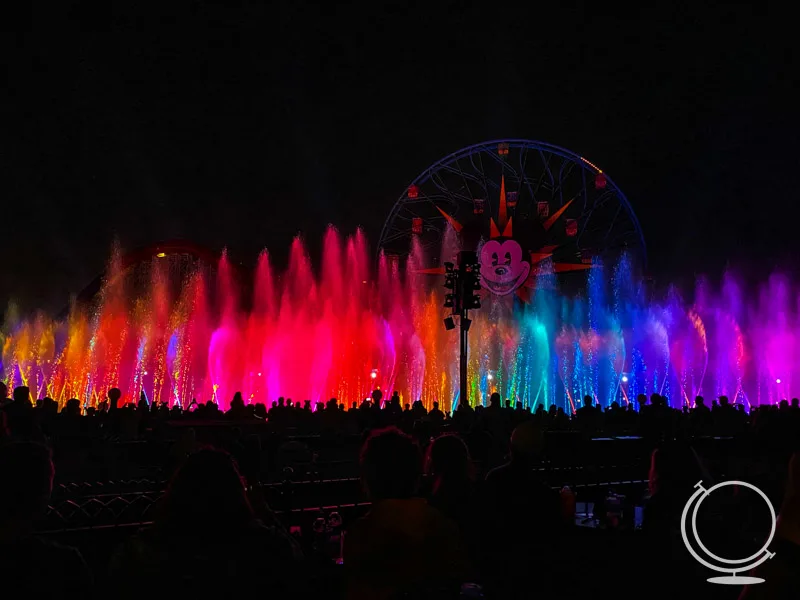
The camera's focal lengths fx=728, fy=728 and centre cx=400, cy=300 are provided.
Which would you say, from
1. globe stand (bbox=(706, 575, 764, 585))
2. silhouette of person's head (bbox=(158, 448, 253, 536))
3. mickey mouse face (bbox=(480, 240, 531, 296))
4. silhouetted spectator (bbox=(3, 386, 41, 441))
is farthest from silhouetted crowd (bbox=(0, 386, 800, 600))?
mickey mouse face (bbox=(480, 240, 531, 296))

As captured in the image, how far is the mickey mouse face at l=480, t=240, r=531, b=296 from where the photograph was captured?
42688 mm

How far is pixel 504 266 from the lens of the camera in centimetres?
4294

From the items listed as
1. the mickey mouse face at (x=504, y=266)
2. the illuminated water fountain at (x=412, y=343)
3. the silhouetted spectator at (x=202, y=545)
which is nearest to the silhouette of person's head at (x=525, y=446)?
the silhouetted spectator at (x=202, y=545)

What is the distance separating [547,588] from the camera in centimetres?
480

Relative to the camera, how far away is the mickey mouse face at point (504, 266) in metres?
42.7

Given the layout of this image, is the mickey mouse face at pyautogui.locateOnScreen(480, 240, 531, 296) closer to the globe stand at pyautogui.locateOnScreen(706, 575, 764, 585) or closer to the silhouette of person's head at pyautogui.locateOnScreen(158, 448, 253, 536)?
the globe stand at pyautogui.locateOnScreen(706, 575, 764, 585)

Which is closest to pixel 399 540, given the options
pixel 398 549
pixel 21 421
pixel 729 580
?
pixel 398 549

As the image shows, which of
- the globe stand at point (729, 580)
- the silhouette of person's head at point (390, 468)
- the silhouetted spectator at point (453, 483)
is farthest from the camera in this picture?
the silhouetted spectator at point (453, 483)

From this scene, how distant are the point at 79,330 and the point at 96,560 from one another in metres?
50.2

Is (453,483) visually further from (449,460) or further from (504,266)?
(504,266)

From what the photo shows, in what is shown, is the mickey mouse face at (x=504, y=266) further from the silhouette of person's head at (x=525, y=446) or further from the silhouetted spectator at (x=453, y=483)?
the silhouetted spectator at (x=453, y=483)

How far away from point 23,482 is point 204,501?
0.87 metres

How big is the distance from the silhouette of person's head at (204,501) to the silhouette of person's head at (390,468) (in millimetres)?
787

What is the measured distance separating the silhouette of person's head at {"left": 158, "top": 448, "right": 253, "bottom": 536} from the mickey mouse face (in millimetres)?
39709
